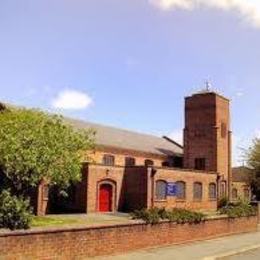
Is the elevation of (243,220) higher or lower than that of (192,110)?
lower

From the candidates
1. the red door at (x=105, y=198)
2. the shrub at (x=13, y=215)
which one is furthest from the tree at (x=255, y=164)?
the shrub at (x=13, y=215)

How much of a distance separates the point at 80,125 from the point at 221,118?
50.7 ft

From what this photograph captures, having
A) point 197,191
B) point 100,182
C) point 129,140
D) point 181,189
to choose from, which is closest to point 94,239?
point 100,182

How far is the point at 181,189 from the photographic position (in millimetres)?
50375

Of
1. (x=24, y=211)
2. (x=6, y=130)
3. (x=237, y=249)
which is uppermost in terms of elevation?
(x=6, y=130)

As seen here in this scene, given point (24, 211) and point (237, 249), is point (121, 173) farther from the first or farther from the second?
point (24, 211)

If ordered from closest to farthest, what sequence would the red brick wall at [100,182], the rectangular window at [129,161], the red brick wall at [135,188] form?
1. the red brick wall at [100,182]
2. the red brick wall at [135,188]
3. the rectangular window at [129,161]

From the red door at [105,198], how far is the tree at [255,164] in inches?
531

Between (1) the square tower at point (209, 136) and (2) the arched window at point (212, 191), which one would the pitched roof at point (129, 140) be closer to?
(1) the square tower at point (209, 136)

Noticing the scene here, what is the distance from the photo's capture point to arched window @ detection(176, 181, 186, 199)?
4992cm

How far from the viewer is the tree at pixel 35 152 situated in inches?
1110

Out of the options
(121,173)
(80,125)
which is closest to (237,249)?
(121,173)

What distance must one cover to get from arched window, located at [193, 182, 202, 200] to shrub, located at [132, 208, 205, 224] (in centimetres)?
2183

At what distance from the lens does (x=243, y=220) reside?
37031 millimetres
